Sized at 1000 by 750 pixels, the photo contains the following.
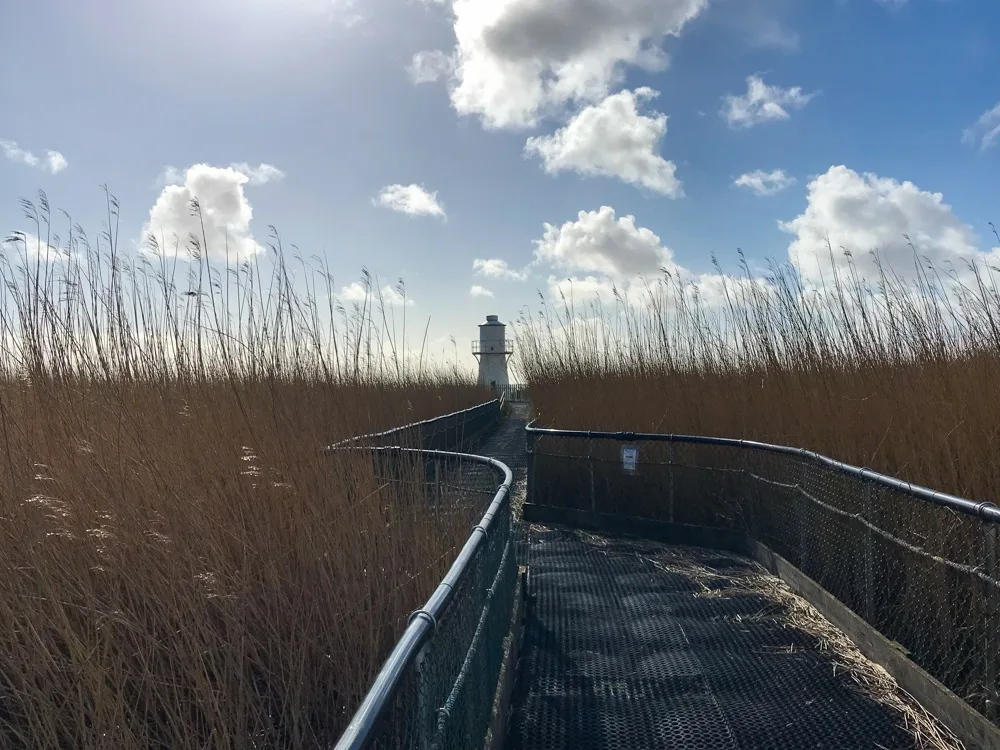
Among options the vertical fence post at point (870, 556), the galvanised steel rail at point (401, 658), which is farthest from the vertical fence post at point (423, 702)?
the vertical fence post at point (870, 556)

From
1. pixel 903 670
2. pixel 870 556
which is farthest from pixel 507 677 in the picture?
pixel 870 556

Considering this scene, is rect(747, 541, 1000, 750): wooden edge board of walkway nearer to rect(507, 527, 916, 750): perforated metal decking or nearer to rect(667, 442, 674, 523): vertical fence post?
rect(507, 527, 916, 750): perforated metal decking

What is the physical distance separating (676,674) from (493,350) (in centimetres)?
2917

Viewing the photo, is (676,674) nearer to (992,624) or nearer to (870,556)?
(870,556)

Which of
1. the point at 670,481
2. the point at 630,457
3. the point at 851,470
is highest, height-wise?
the point at 851,470

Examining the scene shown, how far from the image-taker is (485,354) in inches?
1298

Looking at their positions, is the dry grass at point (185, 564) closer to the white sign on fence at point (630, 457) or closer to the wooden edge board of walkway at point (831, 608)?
the wooden edge board of walkway at point (831, 608)

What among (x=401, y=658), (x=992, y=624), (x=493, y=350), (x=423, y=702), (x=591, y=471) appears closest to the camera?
(x=401, y=658)

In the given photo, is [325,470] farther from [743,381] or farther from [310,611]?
[743,381]

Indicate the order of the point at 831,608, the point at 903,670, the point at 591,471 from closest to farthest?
1. the point at 903,670
2. the point at 831,608
3. the point at 591,471

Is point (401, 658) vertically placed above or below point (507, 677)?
above

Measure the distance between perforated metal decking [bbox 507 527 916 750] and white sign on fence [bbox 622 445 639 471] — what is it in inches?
64.0

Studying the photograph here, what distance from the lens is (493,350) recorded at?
32.8m

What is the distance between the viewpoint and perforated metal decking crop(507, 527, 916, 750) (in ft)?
10.6
